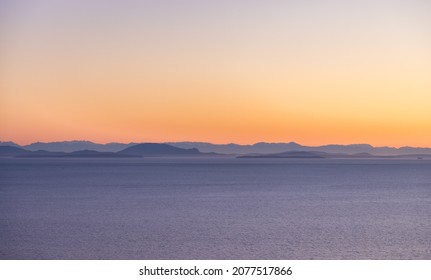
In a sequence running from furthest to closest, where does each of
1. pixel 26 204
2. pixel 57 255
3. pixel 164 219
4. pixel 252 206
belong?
pixel 26 204, pixel 252 206, pixel 164 219, pixel 57 255

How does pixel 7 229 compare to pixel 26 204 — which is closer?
pixel 7 229

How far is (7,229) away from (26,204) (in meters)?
14.5

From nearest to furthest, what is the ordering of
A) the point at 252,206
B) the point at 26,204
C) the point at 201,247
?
the point at 201,247
the point at 252,206
the point at 26,204

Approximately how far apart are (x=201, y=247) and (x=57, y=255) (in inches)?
240

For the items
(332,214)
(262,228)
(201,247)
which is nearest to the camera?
(201,247)

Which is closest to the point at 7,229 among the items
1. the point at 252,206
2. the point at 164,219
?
the point at 164,219

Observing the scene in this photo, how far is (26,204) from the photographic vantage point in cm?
4647

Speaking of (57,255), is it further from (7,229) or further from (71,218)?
(71,218)

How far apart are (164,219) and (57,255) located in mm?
11590

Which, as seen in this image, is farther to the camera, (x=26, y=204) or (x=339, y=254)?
(x=26, y=204)

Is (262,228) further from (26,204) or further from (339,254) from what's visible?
(26,204)
